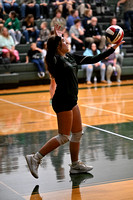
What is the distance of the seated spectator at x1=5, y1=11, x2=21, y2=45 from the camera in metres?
17.9

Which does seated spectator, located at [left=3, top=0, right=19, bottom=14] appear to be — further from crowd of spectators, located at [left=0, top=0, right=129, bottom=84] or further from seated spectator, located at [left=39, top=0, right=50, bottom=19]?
seated spectator, located at [left=39, top=0, right=50, bottom=19]

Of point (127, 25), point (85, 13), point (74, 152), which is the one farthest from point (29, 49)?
point (74, 152)

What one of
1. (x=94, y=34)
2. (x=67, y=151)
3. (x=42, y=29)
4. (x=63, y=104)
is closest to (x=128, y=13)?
(x=94, y=34)

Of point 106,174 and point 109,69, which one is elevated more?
point 106,174

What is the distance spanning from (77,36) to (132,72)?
2.70m

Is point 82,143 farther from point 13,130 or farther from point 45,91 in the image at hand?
point 45,91

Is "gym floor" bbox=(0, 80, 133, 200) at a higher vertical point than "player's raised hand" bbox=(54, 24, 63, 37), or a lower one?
lower

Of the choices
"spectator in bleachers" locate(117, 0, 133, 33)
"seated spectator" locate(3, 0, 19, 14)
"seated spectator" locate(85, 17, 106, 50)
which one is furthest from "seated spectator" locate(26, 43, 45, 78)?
"spectator in bleachers" locate(117, 0, 133, 33)

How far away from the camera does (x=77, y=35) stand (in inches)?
738

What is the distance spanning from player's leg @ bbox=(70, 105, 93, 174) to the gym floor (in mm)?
106

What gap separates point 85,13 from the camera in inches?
773

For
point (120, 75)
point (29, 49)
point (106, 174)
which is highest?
point (106, 174)

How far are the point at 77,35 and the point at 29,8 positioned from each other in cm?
237

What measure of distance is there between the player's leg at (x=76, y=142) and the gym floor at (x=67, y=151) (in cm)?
11
